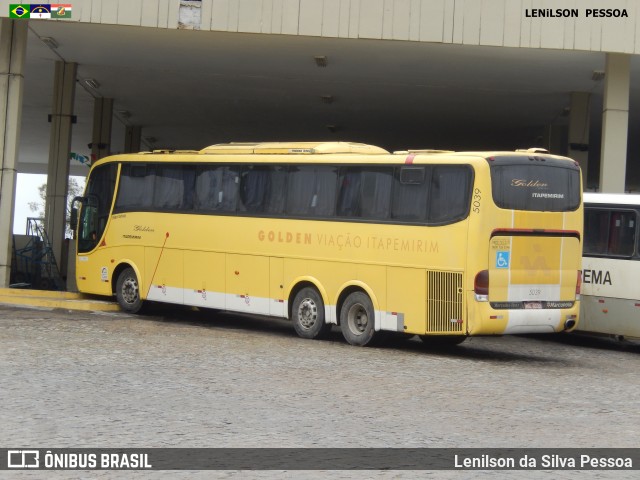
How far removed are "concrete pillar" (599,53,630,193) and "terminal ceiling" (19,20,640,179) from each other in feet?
1.81

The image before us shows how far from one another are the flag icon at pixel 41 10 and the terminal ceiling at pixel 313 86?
3.55 ft

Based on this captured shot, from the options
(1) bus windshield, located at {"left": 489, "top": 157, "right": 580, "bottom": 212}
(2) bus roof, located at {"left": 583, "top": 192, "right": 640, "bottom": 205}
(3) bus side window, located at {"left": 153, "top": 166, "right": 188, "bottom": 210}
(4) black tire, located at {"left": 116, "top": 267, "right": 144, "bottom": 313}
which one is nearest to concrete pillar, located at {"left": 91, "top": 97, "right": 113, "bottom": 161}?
(4) black tire, located at {"left": 116, "top": 267, "right": 144, "bottom": 313}

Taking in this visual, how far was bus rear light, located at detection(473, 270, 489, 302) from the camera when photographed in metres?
16.5

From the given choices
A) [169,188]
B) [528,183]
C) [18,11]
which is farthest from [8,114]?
[528,183]

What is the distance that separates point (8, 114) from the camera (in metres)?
24.0

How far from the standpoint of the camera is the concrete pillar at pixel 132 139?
44.5m

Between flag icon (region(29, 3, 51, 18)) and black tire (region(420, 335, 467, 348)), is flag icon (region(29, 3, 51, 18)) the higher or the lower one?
the higher one

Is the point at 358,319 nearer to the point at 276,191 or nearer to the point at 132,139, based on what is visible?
the point at 276,191

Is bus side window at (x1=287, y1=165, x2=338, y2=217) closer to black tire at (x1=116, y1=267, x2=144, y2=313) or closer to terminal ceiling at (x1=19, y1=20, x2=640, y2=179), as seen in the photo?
black tire at (x1=116, y1=267, x2=144, y2=313)

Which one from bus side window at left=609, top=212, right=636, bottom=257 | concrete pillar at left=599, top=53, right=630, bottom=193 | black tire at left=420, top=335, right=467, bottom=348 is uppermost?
concrete pillar at left=599, top=53, right=630, bottom=193

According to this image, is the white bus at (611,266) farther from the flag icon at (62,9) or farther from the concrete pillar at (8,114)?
the concrete pillar at (8,114)

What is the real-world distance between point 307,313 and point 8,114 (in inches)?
353

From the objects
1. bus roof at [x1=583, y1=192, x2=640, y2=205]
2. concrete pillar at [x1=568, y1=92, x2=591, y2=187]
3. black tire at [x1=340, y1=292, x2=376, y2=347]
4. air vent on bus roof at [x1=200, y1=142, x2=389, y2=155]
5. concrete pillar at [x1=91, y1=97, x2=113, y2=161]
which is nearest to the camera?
black tire at [x1=340, y1=292, x2=376, y2=347]

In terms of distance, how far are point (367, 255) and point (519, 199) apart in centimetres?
259
